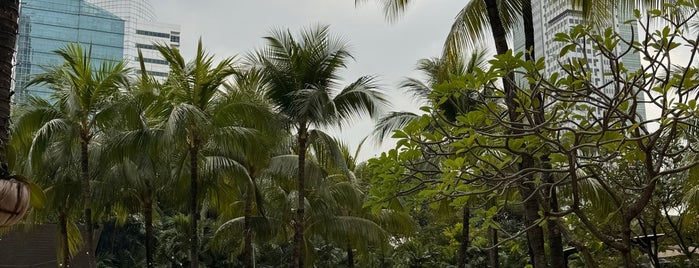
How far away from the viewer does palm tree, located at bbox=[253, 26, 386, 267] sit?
46.1ft

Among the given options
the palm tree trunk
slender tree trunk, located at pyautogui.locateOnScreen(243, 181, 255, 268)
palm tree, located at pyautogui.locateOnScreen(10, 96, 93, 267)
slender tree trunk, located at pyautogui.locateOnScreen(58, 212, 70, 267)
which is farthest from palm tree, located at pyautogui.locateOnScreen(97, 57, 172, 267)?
the palm tree trunk

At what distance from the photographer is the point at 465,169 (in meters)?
4.38

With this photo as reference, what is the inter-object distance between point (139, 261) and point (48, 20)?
67017mm

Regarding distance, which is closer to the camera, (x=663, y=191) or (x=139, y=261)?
(x=663, y=191)

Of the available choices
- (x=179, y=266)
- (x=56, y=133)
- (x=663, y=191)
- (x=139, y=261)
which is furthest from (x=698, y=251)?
(x=139, y=261)

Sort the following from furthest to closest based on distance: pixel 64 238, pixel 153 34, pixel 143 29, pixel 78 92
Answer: pixel 153 34, pixel 143 29, pixel 64 238, pixel 78 92

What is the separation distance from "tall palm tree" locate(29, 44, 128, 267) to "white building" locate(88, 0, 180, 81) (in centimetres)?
8726

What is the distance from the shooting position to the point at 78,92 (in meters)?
13.0

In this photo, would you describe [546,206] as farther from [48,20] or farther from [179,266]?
[48,20]

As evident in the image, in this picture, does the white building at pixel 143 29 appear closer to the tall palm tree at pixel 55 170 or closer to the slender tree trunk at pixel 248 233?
the tall palm tree at pixel 55 170

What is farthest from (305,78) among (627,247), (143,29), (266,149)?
(143,29)

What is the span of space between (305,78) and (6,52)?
11.0 meters

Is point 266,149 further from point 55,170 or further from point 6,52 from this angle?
point 6,52

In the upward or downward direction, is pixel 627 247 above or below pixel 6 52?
below
